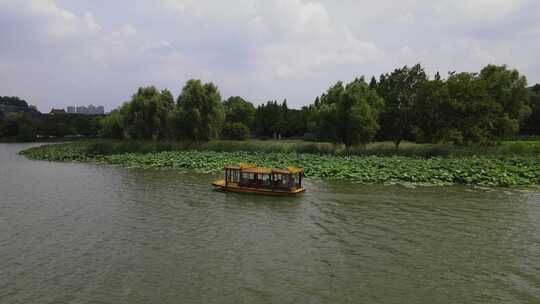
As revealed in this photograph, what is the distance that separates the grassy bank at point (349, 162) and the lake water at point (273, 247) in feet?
12.5

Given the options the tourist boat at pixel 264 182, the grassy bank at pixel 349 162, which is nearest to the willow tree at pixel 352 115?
the grassy bank at pixel 349 162

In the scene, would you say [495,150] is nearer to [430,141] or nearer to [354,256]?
[430,141]

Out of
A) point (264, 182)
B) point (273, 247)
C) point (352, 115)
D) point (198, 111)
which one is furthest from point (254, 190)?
point (198, 111)

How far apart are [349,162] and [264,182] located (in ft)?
45.5

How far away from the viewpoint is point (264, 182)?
2520 centimetres

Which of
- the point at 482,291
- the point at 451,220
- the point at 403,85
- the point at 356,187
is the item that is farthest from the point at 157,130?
the point at 482,291

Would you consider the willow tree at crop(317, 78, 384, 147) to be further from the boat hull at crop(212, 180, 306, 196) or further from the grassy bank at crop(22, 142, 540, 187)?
the boat hull at crop(212, 180, 306, 196)

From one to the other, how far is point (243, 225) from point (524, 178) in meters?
21.4

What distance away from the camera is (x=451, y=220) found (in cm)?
1811

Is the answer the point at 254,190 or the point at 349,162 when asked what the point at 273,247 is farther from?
the point at 349,162

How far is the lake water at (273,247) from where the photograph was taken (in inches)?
428

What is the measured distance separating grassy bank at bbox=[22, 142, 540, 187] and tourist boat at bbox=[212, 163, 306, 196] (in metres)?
6.55

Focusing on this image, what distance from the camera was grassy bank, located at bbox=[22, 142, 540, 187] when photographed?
1116 inches

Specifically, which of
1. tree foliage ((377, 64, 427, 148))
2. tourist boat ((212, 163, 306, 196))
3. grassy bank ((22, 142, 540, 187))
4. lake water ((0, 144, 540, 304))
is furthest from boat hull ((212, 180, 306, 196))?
tree foliage ((377, 64, 427, 148))
